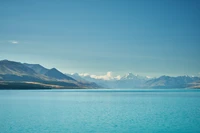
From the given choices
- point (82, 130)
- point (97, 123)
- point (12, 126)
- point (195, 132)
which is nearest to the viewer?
point (195, 132)

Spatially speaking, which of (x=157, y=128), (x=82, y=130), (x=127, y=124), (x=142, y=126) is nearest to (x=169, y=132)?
(x=157, y=128)

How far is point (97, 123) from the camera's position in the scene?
55.2 metres

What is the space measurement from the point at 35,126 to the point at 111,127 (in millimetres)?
14891

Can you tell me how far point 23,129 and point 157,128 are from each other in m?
24.9

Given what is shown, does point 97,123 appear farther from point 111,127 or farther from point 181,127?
point 181,127

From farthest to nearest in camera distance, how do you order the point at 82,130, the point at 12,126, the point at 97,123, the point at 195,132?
1. the point at 97,123
2. the point at 12,126
3. the point at 82,130
4. the point at 195,132

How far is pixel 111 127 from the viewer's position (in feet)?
167

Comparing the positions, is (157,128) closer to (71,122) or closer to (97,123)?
(97,123)

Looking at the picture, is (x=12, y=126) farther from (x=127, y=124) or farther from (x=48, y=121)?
(x=127, y=124)

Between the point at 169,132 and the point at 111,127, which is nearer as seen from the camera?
the point at 169,132

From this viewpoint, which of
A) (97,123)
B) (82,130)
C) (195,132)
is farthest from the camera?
(97,123)

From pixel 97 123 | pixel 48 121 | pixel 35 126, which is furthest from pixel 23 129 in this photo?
pixel 97 123

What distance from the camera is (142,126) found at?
51969mm

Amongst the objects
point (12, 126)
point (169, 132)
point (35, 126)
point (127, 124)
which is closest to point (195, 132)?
point (169, 132)
